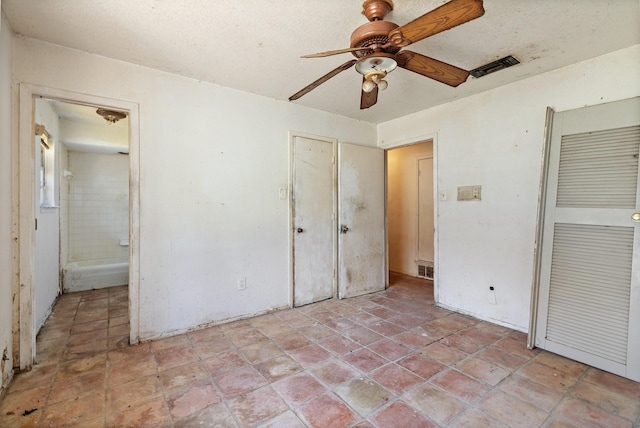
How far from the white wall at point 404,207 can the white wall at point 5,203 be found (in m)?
4.41

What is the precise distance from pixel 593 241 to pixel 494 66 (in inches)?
61.6

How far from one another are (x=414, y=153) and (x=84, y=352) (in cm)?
472

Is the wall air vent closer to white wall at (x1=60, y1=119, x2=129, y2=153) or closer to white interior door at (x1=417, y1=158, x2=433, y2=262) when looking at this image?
white interior door at (x1=417, y1=158, x2=433, y2=262)

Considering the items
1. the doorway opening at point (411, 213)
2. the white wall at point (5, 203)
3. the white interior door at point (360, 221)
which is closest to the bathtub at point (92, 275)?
the white wall at point (5, 203)

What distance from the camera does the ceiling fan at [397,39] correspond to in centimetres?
134

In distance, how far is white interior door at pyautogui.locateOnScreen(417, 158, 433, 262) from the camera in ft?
15.0

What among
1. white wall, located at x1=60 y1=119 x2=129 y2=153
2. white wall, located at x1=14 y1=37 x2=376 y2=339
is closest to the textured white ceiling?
white wall, located at x1=14 y1=37 x2=376 y2=339

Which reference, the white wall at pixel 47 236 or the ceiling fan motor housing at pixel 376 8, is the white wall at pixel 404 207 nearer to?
the ceiling fan motor housing at pixel 376 8

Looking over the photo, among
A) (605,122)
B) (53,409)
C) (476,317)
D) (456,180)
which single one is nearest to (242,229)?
(53,409)

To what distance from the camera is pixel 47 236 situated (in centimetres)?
309

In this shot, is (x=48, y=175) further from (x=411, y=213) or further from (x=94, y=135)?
(x=411, y=213)

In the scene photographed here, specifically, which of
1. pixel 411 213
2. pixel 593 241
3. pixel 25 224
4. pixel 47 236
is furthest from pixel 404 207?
pixel 47 236

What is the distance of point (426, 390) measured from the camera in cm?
180

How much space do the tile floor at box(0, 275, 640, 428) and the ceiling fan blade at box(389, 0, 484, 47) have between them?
203 centimetres
